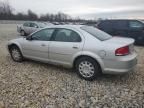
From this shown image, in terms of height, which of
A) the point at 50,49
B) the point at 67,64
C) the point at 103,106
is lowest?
the point at 103,106

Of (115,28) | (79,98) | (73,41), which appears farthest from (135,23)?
(79,98)

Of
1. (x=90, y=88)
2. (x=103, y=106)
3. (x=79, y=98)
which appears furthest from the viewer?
(x=90, y=88)

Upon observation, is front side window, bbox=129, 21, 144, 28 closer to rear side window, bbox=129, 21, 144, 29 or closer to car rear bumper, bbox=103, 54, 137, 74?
rear side window, bbox=129, 21, 144, 29

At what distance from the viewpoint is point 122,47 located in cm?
480

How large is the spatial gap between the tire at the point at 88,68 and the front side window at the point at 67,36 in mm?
601

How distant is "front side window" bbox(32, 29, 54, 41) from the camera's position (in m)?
6.05

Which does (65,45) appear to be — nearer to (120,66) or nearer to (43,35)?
(43,35)

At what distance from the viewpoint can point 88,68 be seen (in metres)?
5.18

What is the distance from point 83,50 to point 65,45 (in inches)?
24.2

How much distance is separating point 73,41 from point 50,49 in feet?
2.74

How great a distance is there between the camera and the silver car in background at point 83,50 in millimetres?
4805

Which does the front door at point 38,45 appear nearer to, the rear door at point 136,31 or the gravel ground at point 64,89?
the gravel ground at point 64,89

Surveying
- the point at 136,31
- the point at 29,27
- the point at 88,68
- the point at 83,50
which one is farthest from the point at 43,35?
the point at 29,27

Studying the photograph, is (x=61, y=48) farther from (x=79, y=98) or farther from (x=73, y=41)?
(x=79, y=98)
